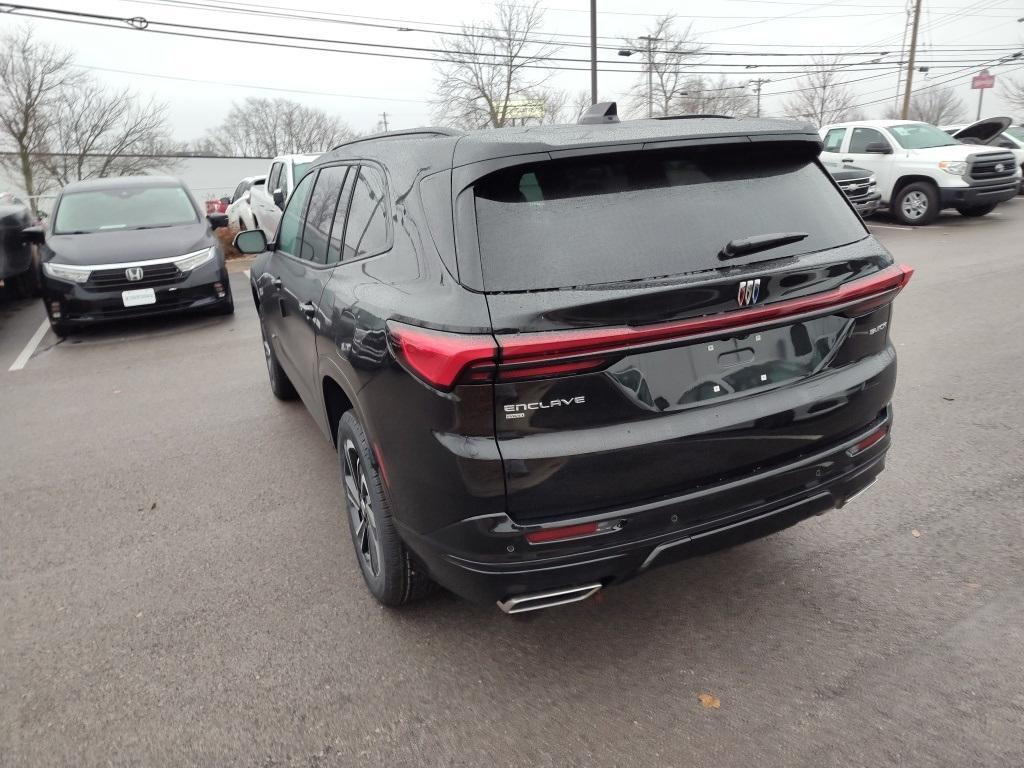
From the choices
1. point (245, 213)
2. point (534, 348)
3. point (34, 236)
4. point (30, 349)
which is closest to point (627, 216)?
point (534, 348)

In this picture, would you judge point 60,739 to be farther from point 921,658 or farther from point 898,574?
point 898,574

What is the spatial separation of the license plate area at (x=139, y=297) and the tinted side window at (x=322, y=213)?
4.88m

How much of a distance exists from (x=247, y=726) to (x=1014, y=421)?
4.56 meters

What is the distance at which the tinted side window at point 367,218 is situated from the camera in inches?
110

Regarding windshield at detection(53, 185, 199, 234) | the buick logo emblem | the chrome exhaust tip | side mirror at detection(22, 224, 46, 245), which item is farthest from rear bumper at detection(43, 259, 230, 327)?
the buick logo emblem

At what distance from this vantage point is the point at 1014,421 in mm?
4535

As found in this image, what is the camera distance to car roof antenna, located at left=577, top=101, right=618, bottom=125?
2908mm

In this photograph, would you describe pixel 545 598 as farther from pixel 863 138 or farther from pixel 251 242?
pixel 863 138

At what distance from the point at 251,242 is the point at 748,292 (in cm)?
353

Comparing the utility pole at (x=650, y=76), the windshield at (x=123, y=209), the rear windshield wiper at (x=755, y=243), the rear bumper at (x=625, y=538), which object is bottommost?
the rear bumper at (x=625, y=538)

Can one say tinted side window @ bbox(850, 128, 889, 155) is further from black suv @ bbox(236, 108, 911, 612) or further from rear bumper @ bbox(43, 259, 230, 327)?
black suv @ bbox(236, 108, 911, 612)

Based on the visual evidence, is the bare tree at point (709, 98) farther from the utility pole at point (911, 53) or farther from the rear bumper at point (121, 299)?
the rear bumper at point (121, 299)

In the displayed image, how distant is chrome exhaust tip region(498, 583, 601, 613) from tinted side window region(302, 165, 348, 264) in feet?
6.11

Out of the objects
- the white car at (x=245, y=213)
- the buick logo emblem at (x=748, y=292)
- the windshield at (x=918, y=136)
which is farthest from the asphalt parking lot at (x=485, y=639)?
the windshield at (x=918, y=136)
